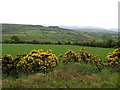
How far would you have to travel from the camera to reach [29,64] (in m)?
11.0

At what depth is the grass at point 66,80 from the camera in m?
9.27

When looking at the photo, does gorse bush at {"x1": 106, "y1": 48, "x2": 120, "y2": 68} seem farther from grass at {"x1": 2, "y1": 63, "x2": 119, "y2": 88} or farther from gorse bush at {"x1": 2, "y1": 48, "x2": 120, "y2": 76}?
grass at {"x1": 2, "y1": 63, "x2": 119, "y2": 88}

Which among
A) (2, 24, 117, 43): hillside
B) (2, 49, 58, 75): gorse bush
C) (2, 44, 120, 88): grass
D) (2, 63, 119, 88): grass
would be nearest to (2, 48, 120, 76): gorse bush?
(2, 49, 58, 75): gorse bush

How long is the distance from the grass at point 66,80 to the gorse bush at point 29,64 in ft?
1.47

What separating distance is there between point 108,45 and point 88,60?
14.4 feet

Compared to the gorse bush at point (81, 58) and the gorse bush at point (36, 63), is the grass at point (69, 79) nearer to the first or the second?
the gorse bush at point (36, 63)

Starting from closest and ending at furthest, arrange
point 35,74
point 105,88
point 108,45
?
1. point 105,88
2. point 35,74
3. point 108,45

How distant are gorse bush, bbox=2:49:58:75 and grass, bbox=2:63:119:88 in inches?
17.7

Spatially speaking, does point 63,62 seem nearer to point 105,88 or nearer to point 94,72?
point 94,72

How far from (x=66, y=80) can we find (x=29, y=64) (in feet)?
6.66

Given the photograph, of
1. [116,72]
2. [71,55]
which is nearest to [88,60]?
[71,55]

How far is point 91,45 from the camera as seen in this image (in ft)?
57.3

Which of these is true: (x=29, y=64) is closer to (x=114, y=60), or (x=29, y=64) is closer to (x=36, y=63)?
(x=36, y=63)

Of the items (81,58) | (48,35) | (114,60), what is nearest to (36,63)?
(81,58)
